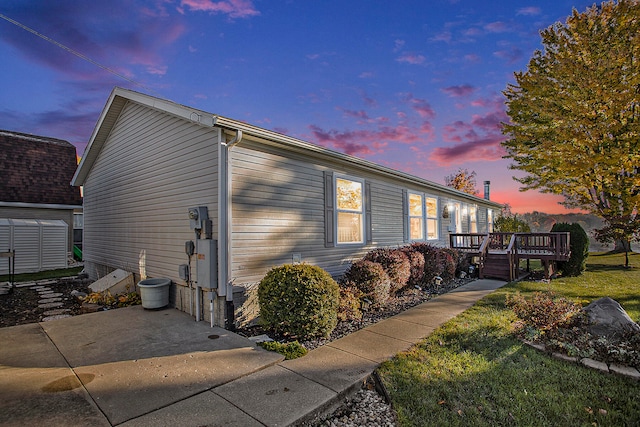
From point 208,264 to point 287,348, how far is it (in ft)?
6.44

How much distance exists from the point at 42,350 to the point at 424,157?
1443 cm

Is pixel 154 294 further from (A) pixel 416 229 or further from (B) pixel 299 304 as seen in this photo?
(A) pixel 416 229

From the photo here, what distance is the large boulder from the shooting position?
13.6 ft

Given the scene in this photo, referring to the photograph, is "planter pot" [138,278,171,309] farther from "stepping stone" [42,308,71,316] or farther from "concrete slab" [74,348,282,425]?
"concrete slab" [74,348,282,425]

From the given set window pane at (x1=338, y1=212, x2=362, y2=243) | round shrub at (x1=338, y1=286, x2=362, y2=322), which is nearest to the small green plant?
round shrub at (x1=338, y1=286, x2=362, y2=322)

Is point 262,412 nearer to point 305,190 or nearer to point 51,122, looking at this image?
point 305,190

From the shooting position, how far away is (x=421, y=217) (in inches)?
446

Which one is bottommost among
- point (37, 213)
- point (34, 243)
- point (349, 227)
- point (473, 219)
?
point (34, 243)

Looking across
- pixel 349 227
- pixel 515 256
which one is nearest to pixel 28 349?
pixel 349 227

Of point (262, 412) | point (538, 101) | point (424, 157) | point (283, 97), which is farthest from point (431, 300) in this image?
point (538, 101)

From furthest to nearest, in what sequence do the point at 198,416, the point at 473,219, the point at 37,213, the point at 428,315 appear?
the point at 473,219 → the point at 37,213 → the point at 428,315 → the point at 198,416

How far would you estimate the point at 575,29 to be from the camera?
12.5 meters

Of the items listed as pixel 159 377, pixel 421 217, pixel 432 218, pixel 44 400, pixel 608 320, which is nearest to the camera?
pixel 44 400

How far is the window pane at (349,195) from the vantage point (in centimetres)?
771
